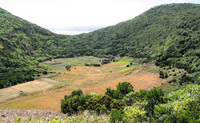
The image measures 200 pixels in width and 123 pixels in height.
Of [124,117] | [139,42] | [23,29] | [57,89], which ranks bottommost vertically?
[57,89]

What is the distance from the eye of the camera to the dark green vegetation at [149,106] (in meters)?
18.9

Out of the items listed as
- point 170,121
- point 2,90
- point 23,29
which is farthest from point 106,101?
point 23,29

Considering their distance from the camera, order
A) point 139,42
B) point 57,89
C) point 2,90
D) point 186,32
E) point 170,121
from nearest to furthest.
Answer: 1. point 170,121
2. point 2,90
3. point 57,89
4. point 186,32
5. point 139,42

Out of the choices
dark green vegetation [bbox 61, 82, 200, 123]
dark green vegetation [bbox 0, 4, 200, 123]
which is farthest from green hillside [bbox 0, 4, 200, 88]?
dark green vegetation [bbox 61, 82, 200, 123]

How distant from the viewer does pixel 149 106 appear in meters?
29.5

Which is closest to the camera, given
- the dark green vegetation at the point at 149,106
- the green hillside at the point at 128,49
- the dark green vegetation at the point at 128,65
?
the dark green vegetation at the point at 149,106

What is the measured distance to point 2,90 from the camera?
54.8 metres

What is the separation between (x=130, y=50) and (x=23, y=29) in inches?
4882

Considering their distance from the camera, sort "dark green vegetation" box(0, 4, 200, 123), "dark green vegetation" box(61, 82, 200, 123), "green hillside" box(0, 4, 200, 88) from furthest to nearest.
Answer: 1. "green hillside" box(0, 4, 200, 88)
2. "dark green vegetation" box(0, 4, 200, 123)
3. "dark green vegetation" box(61, 82, 200, 123)

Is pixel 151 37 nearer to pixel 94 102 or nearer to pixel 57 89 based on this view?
pixel 57 89

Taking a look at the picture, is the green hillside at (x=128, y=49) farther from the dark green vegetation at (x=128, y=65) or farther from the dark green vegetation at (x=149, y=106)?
the dark green vegetation at (x=149, y=106)

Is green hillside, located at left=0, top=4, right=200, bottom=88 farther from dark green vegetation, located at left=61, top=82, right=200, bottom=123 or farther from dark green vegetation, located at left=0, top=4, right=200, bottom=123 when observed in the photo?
dark green vegetation, located at left=61, top=82, right=200, bottom=123

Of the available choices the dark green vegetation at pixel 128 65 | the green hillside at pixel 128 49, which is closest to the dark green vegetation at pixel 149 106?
the dark green vegetation at pixel 128 65

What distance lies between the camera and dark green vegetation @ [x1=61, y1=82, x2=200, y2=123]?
62.1ft
